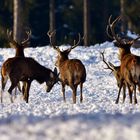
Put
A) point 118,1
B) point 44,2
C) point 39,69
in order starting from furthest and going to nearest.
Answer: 1. point 118,1
2. point 44,2
3. point 39,69

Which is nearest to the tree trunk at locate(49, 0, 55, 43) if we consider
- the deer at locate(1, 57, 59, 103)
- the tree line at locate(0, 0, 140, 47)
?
the tree line at locate(0, 0, 140, 47)

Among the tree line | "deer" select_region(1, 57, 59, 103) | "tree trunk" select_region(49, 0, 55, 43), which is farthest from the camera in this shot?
the tree line

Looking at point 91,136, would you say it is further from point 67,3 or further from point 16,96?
point 67,3

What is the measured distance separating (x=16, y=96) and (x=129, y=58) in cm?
470

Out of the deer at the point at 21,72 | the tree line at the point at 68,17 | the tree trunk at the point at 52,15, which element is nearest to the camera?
the deer at the point at 21,72

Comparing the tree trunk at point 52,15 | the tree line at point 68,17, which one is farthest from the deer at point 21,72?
the tree line at point 68,17

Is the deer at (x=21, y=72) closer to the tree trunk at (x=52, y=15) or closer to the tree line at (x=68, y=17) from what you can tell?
the tree trunk at (x=52, y=15)

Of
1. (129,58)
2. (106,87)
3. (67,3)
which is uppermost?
(67,3)

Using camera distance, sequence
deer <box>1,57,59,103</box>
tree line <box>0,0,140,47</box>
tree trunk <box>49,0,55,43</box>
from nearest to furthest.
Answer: deer <box>1,57,59,103</box> → tree trunk <box>49,0,55,43</box> → tree line <box>0,0,140,47</box>

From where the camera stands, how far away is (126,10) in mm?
44562

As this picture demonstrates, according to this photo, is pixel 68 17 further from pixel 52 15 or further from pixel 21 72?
pixel 21 72

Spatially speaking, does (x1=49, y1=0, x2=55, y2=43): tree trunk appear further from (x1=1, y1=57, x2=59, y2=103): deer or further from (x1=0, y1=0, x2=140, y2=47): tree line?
(x1=1, y1=57, x2=59, y2=103): deer

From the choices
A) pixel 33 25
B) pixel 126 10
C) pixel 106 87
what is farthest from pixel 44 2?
pixel 106 87

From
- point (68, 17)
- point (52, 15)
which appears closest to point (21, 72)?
point (52, 15)
